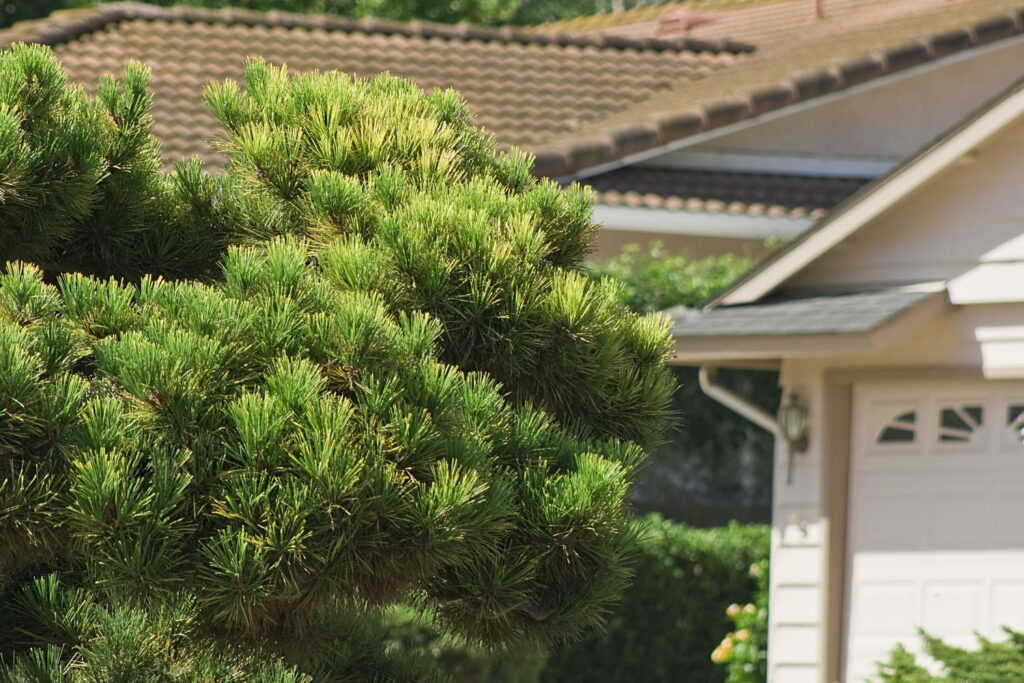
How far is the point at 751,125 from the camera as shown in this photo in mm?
12570

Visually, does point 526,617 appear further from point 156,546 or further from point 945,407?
point 945,407

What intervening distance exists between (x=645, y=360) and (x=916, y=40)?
9653 millimetres

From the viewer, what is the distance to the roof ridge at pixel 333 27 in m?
14.8

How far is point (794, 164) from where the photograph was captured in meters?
12.8

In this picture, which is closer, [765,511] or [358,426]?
[358,426]

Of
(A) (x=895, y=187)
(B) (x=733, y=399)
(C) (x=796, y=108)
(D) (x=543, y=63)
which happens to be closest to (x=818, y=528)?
(B) (x=733, y=399)

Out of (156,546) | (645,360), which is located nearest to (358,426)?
(156,546)

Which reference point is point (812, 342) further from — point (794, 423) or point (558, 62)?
point (558, 62)

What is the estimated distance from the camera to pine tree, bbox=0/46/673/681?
2.64 meters

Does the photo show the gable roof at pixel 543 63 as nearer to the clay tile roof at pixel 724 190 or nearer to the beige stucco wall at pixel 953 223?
the clay tile roof at pixel 724 190

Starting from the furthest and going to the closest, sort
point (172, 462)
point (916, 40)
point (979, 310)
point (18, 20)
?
point (18, 20) < point (916, 40) < point (979, 310) < point (172, 462)

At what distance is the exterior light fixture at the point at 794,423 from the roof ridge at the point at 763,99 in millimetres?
3789

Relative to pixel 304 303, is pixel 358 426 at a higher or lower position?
lower

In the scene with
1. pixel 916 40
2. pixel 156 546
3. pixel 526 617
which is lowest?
pixel 526 617
